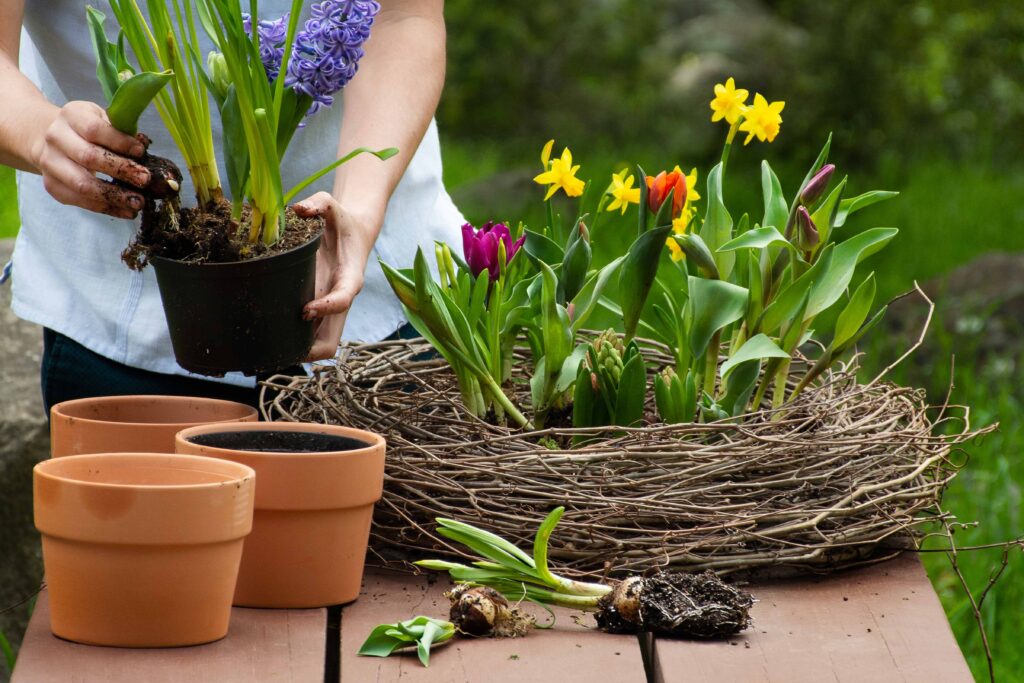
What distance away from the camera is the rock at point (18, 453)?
2508 millimetres

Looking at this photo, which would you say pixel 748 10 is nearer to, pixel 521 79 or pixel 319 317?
pixel 521 79

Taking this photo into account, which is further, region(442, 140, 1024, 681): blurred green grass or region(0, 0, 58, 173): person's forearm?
region(442, 140, 1024, 681): blurred green grass

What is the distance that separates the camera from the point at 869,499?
1257 millimetres

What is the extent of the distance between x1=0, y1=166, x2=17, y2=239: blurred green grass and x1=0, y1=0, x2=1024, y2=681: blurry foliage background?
5.77 feet

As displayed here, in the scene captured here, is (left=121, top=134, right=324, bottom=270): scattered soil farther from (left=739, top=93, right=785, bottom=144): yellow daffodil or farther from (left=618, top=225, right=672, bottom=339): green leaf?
(left=739, top=93, right=785, bottom=144): yellow daffodil

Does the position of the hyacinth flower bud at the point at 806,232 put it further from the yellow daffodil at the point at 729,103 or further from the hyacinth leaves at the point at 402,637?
the hyacinth leaves at the point at 402,637

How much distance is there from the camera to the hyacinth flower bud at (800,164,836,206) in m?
1.34

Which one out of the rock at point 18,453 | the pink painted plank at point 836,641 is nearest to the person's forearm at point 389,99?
the pink painted plank at point 836,641

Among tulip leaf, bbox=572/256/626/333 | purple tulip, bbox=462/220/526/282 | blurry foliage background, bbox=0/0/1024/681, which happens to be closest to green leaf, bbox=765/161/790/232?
tulip leaf, bbox=572/256/626/333

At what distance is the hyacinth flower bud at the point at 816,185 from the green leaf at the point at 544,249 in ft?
0.95

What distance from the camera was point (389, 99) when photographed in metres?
1.59

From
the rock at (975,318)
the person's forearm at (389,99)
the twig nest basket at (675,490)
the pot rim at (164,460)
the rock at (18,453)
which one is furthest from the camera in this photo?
the rock at (975,318)

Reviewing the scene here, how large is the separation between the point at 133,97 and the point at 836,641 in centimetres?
77

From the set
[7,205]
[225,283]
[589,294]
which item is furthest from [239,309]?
[7,205]
